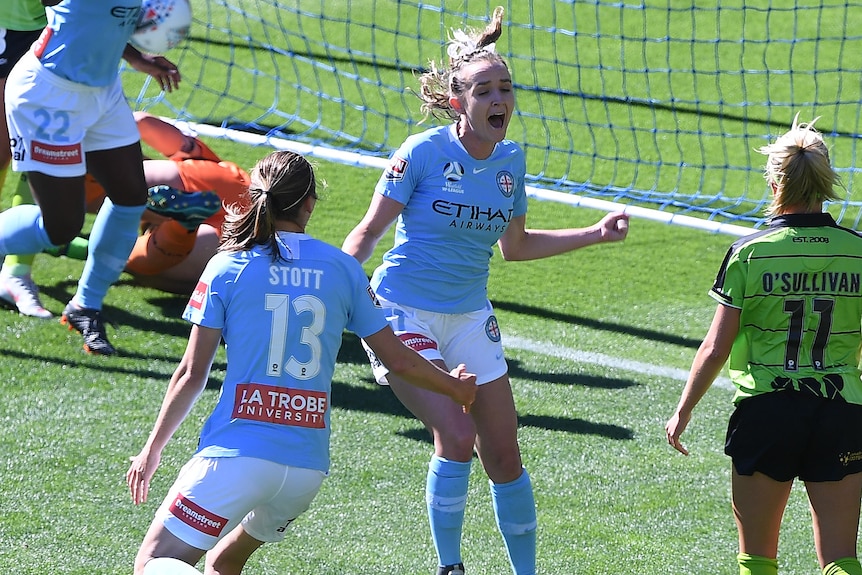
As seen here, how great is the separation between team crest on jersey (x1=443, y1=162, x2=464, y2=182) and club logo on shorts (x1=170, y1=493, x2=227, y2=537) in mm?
1577

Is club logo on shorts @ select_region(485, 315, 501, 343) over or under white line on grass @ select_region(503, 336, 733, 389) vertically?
over

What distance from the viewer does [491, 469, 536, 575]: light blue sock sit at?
4332mm

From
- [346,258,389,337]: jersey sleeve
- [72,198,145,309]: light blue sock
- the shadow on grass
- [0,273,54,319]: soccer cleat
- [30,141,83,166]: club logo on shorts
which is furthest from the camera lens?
the shadow on grass

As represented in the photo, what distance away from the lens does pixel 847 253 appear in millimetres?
3787

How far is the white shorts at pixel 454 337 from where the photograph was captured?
4.43m

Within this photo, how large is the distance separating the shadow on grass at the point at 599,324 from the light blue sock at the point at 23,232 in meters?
→ 2.62

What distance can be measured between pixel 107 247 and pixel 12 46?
4.04 ft

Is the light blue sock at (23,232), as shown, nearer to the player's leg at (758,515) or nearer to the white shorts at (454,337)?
the white shorts at (454,337)

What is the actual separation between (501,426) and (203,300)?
125 cm

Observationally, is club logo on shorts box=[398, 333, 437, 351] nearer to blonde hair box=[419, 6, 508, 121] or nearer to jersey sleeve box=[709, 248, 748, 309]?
blonde hair box=[419, 6, 508, 121]

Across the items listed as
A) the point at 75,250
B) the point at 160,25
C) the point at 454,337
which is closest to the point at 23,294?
the point at 75,250

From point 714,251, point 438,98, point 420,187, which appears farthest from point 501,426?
point 714,251

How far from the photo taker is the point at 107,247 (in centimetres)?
637

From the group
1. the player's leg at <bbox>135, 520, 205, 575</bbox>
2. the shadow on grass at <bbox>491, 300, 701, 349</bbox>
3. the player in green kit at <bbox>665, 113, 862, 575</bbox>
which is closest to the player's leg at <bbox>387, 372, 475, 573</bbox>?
the player in green kit at <bbox>665, 113, 862, 575</bbox>
